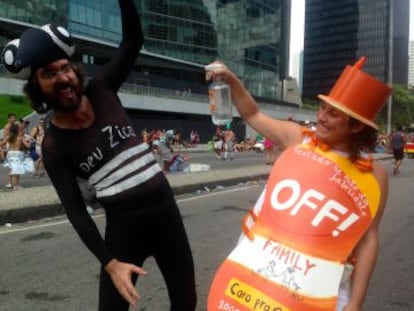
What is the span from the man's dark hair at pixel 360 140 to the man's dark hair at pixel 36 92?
1.17 metres

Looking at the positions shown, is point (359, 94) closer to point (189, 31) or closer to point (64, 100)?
point (64, 100)

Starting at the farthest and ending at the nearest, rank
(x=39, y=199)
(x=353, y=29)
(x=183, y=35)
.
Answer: (x=183, y=35), (x=353, y=29), (x=39, y=199)

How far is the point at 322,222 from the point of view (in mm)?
1851

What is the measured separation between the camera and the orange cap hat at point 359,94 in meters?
1.94

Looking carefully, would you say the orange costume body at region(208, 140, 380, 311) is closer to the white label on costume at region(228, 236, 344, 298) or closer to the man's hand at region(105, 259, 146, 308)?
the white label on costume at region(228, 236, 344, 298)

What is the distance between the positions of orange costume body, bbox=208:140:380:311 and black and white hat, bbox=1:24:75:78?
1039mm

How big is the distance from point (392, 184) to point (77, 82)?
14.0 metres

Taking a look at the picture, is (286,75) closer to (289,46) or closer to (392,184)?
(289,46)

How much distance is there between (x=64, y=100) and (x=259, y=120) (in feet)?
2.81

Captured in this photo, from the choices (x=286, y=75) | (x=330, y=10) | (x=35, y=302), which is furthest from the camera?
(x=286, y=75)

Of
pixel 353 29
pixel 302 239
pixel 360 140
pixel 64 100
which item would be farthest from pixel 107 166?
pixel 353 29

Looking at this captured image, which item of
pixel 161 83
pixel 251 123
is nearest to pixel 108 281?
pixel 251 123

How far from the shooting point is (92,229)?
2.25m

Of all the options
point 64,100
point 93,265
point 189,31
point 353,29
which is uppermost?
point 189,31
